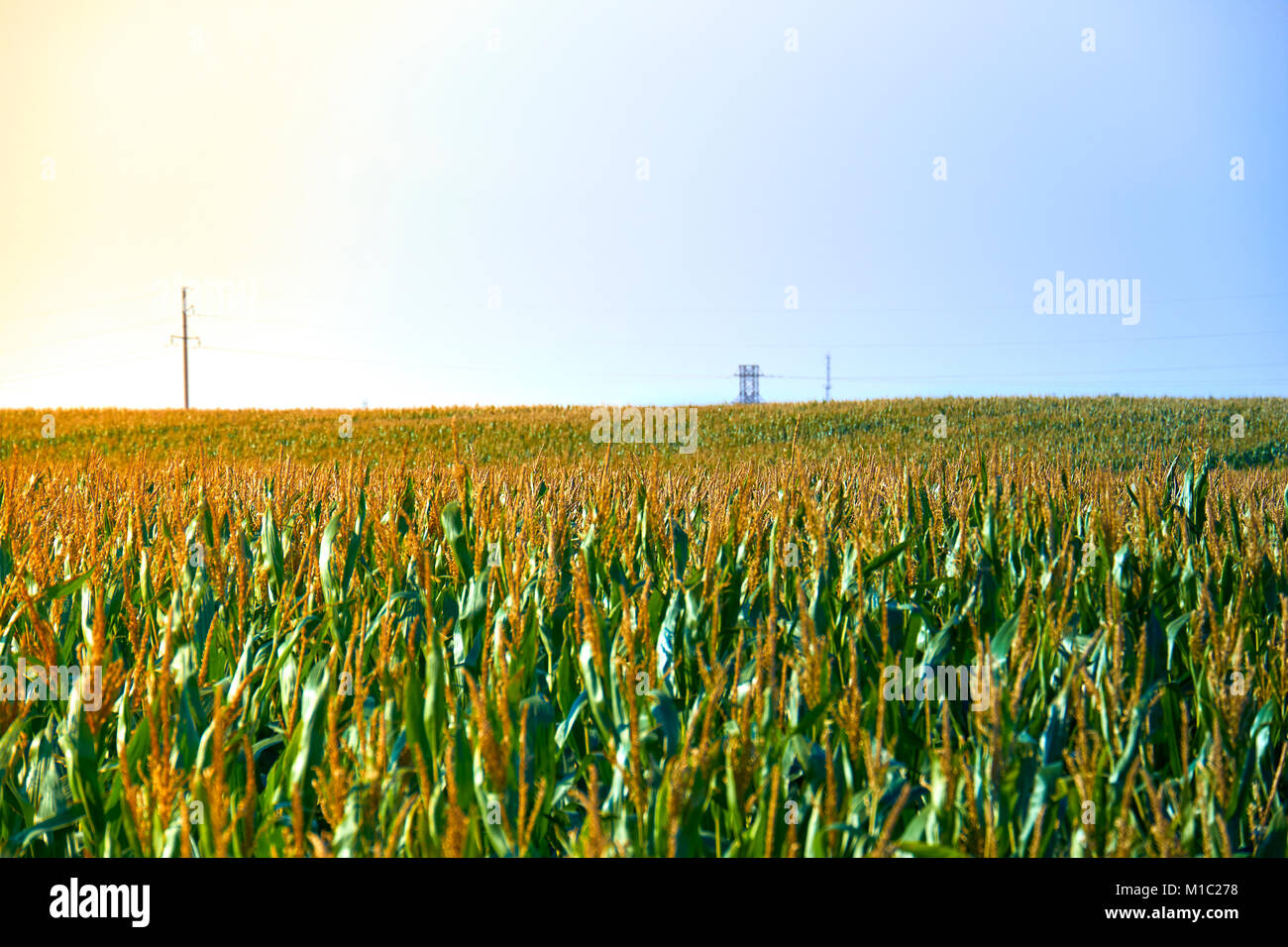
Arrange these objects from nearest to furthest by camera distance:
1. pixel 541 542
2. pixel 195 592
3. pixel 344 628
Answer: pixel 195 592 → pixel 344 628 → pixel 541 542

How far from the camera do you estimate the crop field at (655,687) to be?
1654 mm

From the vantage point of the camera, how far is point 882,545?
3.90 m

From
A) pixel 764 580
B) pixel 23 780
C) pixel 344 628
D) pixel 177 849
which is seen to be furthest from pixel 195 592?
pixel 764 580

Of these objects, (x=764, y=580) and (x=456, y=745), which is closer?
(x=456, y=745)

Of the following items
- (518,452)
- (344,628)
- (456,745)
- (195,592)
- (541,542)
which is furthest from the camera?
(518,452)

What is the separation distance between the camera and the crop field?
1.65 meters

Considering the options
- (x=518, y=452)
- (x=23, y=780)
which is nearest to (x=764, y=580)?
(x=23, y=780)

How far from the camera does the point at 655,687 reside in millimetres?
2098

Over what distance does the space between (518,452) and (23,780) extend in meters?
19.3

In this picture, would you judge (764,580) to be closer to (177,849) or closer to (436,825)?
(436,825)

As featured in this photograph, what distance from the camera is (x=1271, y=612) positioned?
3389 mm
